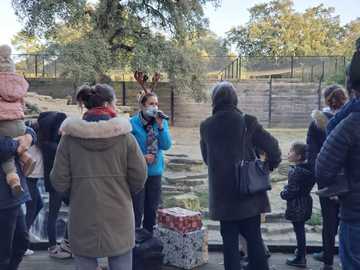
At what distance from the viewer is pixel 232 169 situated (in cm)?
340

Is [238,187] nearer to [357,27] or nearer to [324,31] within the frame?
[324,31]

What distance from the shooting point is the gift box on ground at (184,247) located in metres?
4.18

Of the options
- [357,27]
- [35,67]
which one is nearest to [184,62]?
[35,67]

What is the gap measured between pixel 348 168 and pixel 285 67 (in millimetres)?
26724

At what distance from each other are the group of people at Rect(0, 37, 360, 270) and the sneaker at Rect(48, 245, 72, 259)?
0.99 meters

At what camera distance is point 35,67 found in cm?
2320

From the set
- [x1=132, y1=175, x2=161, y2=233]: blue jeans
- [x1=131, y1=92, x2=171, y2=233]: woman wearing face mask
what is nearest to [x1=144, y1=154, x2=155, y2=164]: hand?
[x1=131, y1=92, x2=171, y2=233]: woman wearing face mask

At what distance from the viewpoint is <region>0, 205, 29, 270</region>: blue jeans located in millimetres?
3146

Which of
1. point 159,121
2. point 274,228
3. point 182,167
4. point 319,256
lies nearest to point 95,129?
point 159,121

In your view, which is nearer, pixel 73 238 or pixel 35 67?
pixel 73 238

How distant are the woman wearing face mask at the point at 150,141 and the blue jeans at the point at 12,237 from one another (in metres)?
1.04

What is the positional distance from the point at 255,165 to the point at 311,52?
34010mm

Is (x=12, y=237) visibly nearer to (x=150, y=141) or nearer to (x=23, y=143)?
(x=23, y=143)

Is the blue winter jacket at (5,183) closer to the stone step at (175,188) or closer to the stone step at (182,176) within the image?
the stone step at (175,188)
